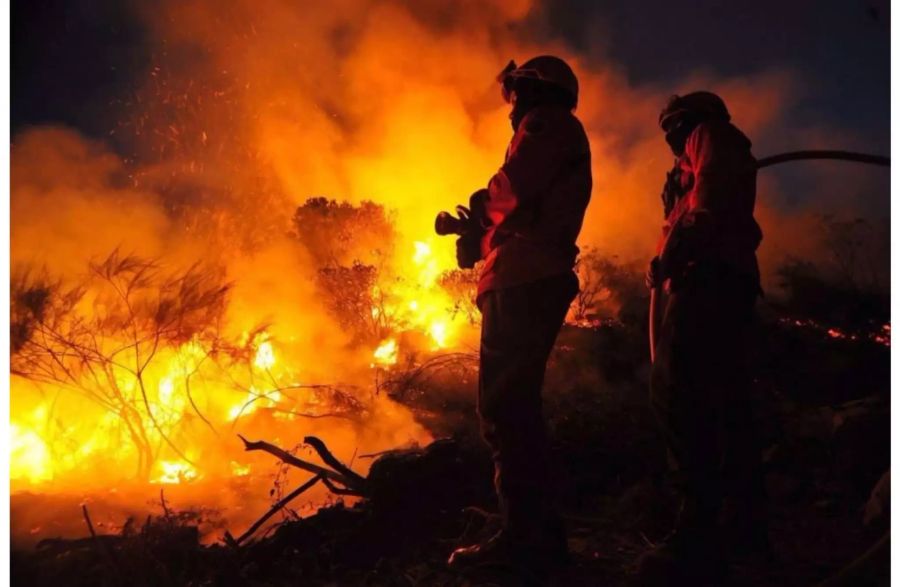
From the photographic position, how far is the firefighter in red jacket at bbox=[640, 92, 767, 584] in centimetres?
248

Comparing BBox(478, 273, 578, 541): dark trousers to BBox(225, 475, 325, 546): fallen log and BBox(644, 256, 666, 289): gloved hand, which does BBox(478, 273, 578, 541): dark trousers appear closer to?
BBox(644, 256, 666, 289): gloved hand

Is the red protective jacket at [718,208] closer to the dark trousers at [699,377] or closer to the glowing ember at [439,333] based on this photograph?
the dark trousers at [699,377]

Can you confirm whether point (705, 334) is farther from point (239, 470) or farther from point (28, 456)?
point (28, 456)

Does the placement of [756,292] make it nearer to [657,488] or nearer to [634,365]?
[657,488]

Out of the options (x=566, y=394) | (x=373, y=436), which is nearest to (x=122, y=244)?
(x=373, y=436)

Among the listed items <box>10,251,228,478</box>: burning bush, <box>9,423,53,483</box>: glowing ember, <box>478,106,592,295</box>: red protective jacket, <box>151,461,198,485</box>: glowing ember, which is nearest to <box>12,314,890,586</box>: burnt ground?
<box>478,106,592,295</box>: red protective jacket

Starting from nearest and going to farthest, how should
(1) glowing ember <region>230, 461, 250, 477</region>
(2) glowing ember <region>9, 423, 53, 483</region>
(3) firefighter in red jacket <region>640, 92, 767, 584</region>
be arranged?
(3) firefighter in red jacket <region>640, 92, 767, 584</region>
(1) glowing ember <region>230, 461, 250, 477</region>
(2) glowing ember <region>9, 423, 53, 483</region>

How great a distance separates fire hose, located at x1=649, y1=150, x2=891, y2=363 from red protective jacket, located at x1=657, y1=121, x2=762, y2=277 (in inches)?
7.0

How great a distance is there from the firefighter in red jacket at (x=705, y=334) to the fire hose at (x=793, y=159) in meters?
0.20

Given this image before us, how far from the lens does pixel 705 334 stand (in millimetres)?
2570

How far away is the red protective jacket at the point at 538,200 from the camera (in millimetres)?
2775

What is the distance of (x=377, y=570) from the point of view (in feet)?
10.0

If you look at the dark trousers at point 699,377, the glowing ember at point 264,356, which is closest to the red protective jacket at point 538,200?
the dark trousers at point 699,377

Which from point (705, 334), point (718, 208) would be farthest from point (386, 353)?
point (718, 208)
